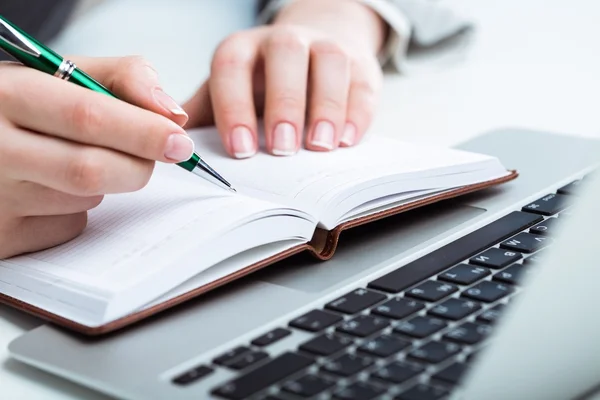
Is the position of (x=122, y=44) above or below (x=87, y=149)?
above

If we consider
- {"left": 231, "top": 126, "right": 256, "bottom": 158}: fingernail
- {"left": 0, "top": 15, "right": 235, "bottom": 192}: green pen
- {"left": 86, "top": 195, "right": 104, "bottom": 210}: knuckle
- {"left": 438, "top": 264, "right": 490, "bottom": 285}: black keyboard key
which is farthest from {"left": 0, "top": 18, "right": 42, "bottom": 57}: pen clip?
{"left": 438, "top": 264, "right": 490, "bottom": 285}: black keyboard key

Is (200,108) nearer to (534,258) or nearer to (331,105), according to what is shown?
(331,105)

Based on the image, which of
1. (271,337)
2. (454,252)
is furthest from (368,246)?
(271,337)

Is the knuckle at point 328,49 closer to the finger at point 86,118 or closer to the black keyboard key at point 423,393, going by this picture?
the finger at point 86,118

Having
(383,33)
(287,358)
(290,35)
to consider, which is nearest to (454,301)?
(287,358)

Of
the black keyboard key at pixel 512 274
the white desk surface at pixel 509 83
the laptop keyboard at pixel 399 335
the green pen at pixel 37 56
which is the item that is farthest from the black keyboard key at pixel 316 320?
the white desk surface at pixel 509 83

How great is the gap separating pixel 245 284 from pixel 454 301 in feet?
0.46

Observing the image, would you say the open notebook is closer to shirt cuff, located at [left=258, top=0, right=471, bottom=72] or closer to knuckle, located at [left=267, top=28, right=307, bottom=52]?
knuckle, located at [left=267, top=28, right=307, bottom=52]

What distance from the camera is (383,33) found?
1192 millimetres

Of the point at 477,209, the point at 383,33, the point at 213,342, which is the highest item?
the point at 383,33

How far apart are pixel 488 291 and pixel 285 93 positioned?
337 millimetres

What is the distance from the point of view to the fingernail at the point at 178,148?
0.53 metres

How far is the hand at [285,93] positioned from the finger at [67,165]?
19 centimetres

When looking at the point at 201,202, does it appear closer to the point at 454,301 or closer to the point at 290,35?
the point at 454,301
